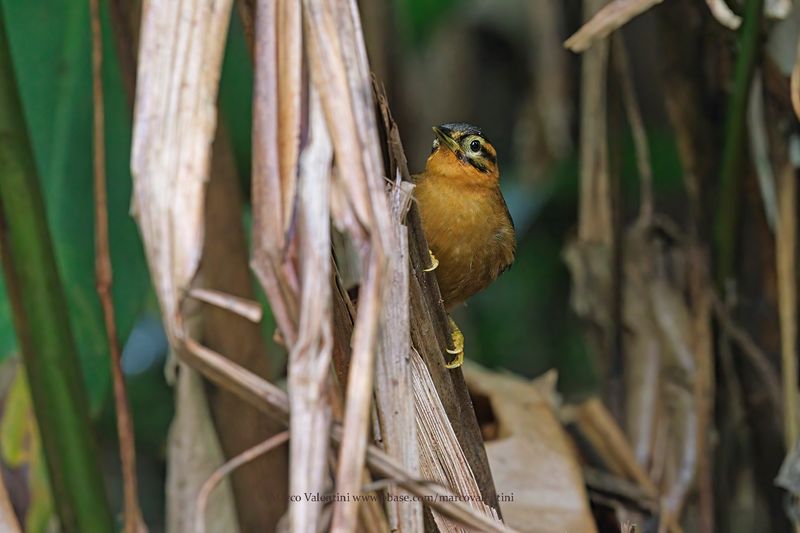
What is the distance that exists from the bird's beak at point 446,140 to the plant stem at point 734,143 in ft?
2.46

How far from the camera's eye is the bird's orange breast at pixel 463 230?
283cm

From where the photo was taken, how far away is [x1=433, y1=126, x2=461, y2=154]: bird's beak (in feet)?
10.0

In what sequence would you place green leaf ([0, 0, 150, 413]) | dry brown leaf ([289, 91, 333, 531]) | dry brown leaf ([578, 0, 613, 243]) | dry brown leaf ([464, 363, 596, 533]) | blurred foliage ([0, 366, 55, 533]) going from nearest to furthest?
1. dry brown leaf ([289, 91, 333, 531])
2. dry brown leaf ([464, 363, 596, 533])
3. blurred foliage ([0, 366, 55, 533])
4. green leaf ([0, 0, 150, 413])
5. dry brown leaf ([578, 0, 613, 243])

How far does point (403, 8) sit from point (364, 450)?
2855 millimetres

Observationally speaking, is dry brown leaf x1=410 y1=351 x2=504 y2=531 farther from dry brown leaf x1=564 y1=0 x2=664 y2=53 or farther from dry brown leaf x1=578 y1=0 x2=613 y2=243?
dry brown leaf x1=578 y1=0 x2=613 y2=243

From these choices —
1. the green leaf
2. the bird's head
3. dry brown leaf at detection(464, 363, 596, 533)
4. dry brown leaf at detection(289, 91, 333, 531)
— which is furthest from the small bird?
dry brown leaf at detection(289, 91, 333, 531)

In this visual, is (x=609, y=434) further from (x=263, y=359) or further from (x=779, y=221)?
(x=263, y=359)

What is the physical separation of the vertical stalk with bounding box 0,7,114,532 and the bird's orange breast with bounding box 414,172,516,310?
1042 millimetres

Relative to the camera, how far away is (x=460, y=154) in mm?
3062

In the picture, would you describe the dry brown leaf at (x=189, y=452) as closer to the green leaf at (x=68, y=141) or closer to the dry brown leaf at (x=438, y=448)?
the green leaf at (x=68, y=141)

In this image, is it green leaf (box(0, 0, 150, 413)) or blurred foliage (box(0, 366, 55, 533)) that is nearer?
blurred foliage (box(0, 366, 55, 533))

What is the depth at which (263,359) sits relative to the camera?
249 cm

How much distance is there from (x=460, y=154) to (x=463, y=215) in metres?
0.24

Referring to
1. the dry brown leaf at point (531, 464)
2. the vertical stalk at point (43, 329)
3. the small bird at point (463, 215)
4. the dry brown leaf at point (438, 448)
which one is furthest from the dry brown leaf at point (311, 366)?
the small bird at point (463, 215)
